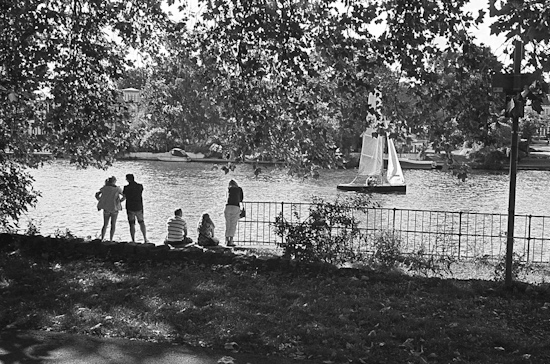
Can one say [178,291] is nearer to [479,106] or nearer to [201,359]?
[201,359]

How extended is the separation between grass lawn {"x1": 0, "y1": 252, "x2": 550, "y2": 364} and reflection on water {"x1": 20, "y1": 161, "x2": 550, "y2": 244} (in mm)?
11093

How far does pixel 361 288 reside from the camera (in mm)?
9133

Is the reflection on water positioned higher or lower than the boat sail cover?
lower

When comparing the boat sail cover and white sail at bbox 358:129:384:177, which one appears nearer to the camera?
the boat sail cover

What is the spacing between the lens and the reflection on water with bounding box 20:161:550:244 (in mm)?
27672

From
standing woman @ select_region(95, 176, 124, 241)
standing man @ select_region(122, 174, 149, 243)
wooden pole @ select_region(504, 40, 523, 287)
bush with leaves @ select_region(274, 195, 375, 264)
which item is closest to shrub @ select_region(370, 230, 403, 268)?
bush with leaves @ select_region(274, 195, 375, 264)

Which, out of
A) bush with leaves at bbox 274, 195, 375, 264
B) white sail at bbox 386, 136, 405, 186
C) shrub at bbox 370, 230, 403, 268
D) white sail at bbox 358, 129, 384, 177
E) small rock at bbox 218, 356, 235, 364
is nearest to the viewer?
small rock at bbox 218, 356, 235, 364

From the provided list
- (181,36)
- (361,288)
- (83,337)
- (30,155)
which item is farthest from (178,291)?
(30,155)

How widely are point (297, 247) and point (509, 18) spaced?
4841 millimetres

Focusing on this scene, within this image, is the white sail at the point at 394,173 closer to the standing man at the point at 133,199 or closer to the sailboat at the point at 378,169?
the sailboat at the point at 378,169

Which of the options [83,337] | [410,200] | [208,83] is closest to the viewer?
[83,337]

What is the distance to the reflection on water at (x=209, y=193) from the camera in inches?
1089

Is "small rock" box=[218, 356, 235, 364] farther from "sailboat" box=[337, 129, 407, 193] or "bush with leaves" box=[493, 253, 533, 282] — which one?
"sailboat" box=[337, 129, 407, 193]

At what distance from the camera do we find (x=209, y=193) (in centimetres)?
4200
